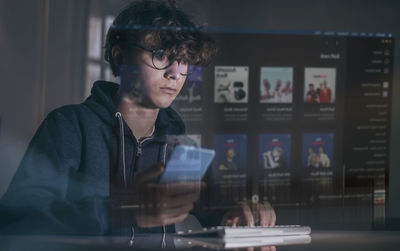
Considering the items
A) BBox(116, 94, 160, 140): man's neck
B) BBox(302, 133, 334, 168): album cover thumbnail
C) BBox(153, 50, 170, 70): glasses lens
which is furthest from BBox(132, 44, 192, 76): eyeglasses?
BBox(302, 133, 334, 168): album cover thumbnail

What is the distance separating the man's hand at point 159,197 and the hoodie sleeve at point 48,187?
0.31 feet

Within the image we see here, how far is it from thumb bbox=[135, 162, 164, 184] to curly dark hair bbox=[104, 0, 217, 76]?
250mm

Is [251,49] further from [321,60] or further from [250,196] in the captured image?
[250,196]

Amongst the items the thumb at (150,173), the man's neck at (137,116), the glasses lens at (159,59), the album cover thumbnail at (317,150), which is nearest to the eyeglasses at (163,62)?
the glasses lens at (159,59)

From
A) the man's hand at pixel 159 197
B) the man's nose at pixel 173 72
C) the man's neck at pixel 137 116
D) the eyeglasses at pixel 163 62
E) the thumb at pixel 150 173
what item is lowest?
the man's hand at pixel 159 197

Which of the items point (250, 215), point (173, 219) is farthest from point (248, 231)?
point (173, 219)

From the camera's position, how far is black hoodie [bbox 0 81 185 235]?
0.99m

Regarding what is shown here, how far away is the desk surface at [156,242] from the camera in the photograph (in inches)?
39.3

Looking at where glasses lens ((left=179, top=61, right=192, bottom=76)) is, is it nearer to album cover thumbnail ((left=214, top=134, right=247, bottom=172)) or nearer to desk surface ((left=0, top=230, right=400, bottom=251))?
album cover thumbnail ((left=214, top=134, right=247, bottom=172))

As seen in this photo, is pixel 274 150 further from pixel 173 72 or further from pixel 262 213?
pixel 173 72

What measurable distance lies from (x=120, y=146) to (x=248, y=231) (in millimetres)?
389

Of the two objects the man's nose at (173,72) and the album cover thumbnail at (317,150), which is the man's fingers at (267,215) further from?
the man's nose at (173,72)

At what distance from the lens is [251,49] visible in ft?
3.41

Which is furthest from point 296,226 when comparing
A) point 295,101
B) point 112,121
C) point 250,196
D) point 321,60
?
point 112,121
